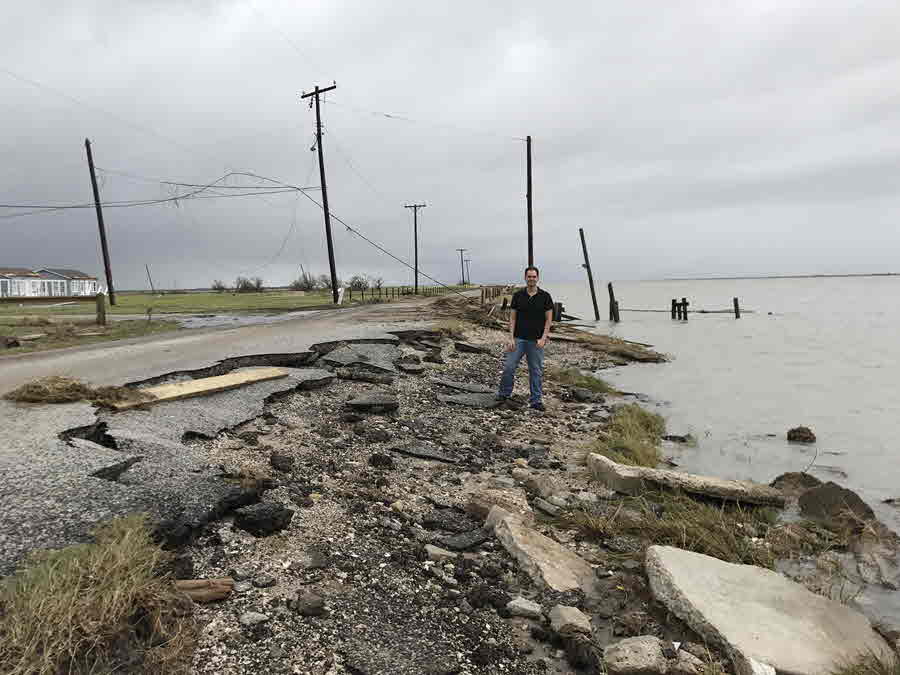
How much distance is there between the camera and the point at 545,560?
3.59 metres

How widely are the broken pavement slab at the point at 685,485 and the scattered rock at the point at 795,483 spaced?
0.46 metres

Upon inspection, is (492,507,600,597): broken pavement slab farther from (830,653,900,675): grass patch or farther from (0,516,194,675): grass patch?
(0,516,194,675): grass patch

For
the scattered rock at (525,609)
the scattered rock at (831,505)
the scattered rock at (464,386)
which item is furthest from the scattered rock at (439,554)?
the scattered rock at (464,386)

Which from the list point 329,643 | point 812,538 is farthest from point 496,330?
point 329,643

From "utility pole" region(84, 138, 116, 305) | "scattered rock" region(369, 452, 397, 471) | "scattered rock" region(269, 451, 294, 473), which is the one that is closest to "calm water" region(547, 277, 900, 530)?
"scattered rock" region(369, 452, 397, 471)

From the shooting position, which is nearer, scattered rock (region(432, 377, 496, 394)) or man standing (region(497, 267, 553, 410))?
man standing (region(497, 267, 553, 410))

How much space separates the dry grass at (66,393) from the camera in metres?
5.23

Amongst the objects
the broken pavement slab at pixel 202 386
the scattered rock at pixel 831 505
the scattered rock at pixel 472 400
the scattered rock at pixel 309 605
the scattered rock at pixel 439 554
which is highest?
the broken pavement slab at pixel 202 386

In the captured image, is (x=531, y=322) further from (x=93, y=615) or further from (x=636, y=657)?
(x=93, y=615)

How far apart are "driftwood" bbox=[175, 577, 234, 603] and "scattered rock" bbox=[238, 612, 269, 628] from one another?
0.63 feet

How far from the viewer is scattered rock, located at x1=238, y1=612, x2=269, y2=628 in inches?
104

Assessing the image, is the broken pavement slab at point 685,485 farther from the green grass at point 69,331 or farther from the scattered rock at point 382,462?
the green grass at point 69,331

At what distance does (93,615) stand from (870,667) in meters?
3.45

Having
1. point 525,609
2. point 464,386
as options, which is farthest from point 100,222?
point 525,609
